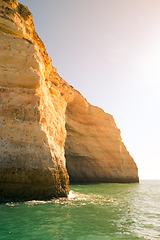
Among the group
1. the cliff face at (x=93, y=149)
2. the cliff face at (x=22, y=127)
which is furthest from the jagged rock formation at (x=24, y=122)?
the cliff face at (x=93, y=149)

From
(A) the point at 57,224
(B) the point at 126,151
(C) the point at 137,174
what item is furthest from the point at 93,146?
(A) the point at 57,224

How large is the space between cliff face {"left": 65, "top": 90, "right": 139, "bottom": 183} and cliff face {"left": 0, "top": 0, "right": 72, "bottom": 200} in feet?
36.7

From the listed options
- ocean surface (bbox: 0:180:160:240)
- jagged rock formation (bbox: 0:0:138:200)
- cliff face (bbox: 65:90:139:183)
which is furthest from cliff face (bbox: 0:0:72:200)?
cliff face (bbox: 65:90:139:183)

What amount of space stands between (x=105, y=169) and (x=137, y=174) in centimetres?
502

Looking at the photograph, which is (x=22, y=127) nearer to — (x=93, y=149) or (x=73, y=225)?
(x=73, y=225)

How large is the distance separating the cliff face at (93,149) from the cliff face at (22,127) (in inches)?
440

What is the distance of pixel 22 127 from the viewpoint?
8.19m

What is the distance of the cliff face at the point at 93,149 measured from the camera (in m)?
21.7

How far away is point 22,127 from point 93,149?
15555mm

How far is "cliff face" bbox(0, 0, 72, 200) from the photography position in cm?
726

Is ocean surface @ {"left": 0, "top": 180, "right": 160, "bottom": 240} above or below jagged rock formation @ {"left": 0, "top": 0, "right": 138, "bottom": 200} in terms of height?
below

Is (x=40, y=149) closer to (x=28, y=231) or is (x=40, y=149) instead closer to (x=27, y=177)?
(x=27, y=177)

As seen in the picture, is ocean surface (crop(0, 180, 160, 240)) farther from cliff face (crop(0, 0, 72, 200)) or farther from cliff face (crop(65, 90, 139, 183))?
cliff face (crop(65, 90, 139, 183))

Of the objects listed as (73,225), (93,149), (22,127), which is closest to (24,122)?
(22,127)
